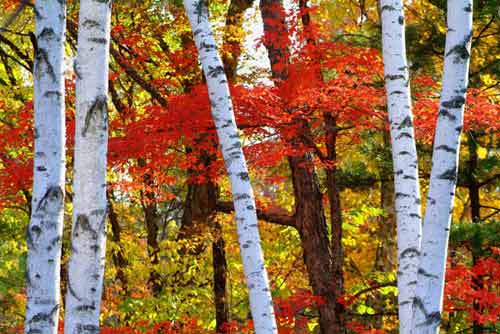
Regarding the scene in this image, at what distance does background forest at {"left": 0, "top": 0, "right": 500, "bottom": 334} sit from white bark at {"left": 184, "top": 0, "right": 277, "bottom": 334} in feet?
5.26

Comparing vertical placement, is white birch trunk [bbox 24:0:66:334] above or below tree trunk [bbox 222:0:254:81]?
below

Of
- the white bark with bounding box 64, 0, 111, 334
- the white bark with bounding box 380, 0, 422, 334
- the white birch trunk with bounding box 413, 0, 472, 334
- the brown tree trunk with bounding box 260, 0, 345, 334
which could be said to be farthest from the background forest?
the white birch trunk with bounding box 413, 0, 472, 334

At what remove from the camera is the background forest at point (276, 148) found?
7.68 m

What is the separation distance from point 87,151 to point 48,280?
0.63 meters

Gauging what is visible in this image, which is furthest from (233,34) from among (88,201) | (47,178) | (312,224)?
(88,201)

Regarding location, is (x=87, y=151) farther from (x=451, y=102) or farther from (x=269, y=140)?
(x=269, y=140)

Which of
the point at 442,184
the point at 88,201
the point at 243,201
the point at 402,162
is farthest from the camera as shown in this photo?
the point at 243,201

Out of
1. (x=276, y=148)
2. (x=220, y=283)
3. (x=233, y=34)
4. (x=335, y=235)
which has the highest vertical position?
(x=233, y=34)

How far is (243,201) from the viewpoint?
5.14 metres

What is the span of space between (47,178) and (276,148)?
16.5 feet

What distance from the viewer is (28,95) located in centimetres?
1364

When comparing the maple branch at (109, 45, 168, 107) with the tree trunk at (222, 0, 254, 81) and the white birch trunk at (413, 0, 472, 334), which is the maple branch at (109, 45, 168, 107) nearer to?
the tree trunk at (222, 0, 254, 81)

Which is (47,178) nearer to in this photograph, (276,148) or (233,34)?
(276,148)

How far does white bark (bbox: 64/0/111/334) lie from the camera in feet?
10.2
